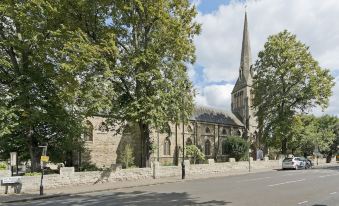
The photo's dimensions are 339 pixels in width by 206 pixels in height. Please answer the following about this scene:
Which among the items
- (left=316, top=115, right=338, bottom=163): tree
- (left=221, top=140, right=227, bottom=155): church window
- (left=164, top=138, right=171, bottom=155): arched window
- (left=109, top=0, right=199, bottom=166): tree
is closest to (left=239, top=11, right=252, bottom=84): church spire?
(left=221, top=140, right=227, bottom=155): church window

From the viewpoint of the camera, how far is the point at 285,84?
50969mm

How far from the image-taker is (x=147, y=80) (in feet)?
89.1

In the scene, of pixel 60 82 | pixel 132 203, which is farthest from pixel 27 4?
pixel 132 203

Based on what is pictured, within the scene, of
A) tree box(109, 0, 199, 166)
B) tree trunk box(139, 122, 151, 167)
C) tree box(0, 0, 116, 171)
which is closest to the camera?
tree box(0, 0, 116, 171)

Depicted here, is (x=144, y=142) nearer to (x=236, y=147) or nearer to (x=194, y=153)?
(x=194, y=153)

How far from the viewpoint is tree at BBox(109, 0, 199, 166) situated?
26.9 meters

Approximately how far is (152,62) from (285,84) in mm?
28656

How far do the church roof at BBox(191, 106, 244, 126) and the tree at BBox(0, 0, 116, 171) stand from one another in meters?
33.4

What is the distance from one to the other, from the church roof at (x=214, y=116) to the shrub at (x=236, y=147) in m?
6.17

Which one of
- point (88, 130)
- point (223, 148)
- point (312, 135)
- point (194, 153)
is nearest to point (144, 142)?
point (88, 130)

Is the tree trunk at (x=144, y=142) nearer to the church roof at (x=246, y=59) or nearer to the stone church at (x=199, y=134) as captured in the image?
the stone church at (x=199, y=134)

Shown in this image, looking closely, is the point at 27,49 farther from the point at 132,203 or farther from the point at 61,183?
the point at 132,203

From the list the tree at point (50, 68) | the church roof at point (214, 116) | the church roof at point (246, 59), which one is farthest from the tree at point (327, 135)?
the tree at point (50, 68)

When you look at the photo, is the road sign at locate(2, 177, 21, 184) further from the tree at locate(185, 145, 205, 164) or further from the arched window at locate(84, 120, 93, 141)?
the tree at locate(185, 145, 205, 164)
